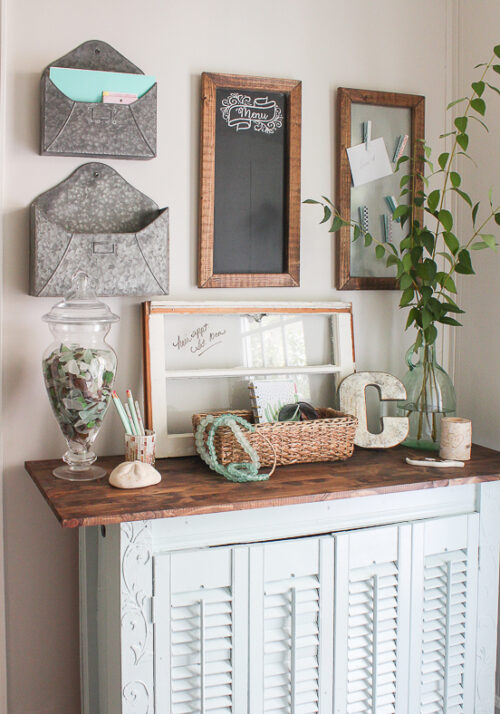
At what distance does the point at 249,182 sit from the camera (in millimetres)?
2219

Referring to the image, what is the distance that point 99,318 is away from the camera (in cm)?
193

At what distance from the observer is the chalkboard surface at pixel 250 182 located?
2180mm

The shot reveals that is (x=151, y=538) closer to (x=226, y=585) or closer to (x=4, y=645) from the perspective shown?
(x=226, y=585)

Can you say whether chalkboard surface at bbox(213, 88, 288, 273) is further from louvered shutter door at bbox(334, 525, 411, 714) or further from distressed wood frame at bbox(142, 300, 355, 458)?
louvered shutter door at bbox(334, 525, 411, 714)

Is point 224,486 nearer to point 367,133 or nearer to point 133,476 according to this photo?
point 133,476

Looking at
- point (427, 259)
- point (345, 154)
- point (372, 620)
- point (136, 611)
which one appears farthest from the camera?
point (345, 154)

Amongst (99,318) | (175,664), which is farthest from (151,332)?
(175,664)

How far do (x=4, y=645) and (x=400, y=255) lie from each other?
5.51 ft

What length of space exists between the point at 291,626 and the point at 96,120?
4.59 feet

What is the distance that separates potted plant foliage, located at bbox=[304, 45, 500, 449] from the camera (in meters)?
2.17

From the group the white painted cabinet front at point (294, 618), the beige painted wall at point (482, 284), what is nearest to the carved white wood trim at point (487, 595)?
the white painted cabinet front at point (294, 618)

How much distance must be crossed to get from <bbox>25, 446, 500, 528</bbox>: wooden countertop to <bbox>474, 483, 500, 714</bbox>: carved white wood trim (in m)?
0.10

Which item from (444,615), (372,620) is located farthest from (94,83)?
(444,615)

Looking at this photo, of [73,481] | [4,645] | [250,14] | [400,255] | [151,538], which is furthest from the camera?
[400,255]
